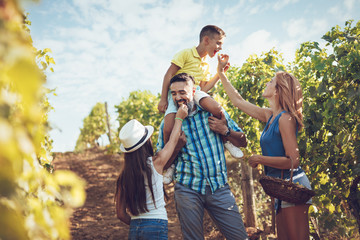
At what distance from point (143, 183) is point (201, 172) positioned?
20.5 inches

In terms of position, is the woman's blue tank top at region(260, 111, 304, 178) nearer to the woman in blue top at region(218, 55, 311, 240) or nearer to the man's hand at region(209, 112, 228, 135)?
the woman in blue top at region(218, 55, 311, 240)

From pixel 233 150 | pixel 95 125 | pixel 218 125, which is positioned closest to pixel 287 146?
pixel 233 150

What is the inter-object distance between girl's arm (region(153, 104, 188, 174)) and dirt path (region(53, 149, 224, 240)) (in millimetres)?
3691

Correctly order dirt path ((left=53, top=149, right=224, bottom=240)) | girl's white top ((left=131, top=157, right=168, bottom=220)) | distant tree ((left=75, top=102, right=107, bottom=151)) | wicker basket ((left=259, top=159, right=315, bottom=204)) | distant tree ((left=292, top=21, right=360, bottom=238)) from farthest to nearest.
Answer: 1. distant tree ((left=75, top=102, right=107, bottom=151))
2. dirt path ((left=53, top=149, right=224, bottom=240))
3. distant tree ((left=292, top=21, right=360, bottom=238))
4. girl's white top ((left=131, top=157, right=168, bottom=220))
5. wicker basket ((left=259, top=159, right=315, bottom=204))

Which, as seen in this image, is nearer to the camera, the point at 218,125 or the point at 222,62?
the point at 218,125

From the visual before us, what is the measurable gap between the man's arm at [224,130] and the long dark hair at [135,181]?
67 centimetres

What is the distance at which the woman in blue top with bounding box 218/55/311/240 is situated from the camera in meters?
2.46

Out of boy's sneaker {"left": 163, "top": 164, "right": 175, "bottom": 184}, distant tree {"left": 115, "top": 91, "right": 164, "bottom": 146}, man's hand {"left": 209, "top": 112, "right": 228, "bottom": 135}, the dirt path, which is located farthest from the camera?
distant tree {"left": 115, "top": 91, "right": 164, "bottom": 146}

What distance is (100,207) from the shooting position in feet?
28.5

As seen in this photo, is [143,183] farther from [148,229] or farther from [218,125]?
[218,125]

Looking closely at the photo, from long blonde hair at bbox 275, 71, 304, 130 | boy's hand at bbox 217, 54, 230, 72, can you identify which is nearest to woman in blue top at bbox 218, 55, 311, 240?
long blonde hair at bbox 275, 71, 304, 130

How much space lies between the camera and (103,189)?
10.3m

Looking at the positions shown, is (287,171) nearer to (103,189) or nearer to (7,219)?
(7,219)

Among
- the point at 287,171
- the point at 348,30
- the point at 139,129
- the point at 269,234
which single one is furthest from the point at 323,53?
the point at 269,234
